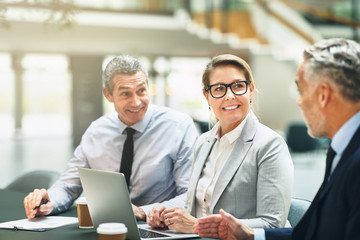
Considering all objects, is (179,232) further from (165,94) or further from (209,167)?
(165,94)

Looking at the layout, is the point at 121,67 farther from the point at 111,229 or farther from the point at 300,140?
the point at 300,140

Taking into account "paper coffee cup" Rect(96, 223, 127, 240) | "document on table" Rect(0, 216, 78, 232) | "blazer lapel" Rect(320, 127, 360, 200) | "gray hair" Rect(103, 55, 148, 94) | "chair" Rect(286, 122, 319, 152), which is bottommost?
"chair" Rect(286, 122, 319, 152)

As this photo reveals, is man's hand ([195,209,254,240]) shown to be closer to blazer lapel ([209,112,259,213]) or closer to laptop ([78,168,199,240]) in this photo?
laptop ([78,168,199,240])

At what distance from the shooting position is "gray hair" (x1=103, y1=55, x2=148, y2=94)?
107 inches

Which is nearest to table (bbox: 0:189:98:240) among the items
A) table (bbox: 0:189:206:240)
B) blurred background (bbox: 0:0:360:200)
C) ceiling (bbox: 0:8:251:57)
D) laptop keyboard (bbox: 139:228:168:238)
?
table (bbox: 0:189:206:240)

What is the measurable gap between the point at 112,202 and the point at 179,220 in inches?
13.1

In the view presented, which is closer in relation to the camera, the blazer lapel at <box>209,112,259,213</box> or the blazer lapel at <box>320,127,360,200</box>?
the blazer lapel at <box>320,127,360,200</box>

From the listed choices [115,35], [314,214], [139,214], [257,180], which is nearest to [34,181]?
[139,214]

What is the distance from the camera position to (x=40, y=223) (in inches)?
88.7

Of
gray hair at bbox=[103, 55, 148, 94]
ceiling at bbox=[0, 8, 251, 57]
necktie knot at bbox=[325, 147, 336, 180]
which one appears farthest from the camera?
ceiling at bbox=[0, 8, 251, 57]

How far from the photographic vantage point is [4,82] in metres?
16.4

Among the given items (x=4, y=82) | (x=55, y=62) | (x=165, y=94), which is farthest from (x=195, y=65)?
(x=4, y=82)

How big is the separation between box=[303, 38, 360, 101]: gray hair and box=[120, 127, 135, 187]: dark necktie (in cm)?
156

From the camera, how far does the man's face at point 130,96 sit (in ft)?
8.89
